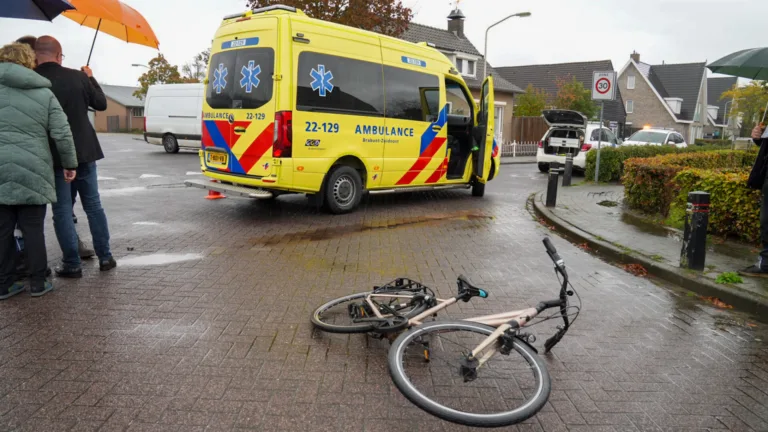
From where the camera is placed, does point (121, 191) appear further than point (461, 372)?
Yes

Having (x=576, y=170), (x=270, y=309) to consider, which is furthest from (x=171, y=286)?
(x=576, y=170)

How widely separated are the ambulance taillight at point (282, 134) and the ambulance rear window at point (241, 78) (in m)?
0.35

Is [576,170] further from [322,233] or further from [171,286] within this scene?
[171,286]

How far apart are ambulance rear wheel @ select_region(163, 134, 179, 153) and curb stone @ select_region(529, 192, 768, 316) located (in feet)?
60.2

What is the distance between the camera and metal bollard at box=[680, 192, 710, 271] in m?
5.69

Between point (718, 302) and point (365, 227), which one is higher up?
point (365, 227)

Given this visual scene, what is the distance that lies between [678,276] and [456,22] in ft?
115

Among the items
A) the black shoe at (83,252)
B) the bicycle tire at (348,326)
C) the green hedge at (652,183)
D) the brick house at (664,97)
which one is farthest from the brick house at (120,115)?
the bicycle tire at (348,326)

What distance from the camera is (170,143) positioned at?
22.9 meters

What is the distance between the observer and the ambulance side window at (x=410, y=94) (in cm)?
962

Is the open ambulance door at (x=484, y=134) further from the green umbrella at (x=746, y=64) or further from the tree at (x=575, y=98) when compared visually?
the tree at (x=575, y=98)

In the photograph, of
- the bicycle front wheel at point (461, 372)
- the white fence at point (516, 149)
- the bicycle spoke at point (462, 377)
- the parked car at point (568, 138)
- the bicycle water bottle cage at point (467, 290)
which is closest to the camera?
the bicycle front wheel at point (461, 372)

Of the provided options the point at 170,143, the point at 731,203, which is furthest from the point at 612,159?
the point at 170,143

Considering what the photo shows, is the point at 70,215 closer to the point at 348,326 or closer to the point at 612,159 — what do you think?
the point at 348,326
